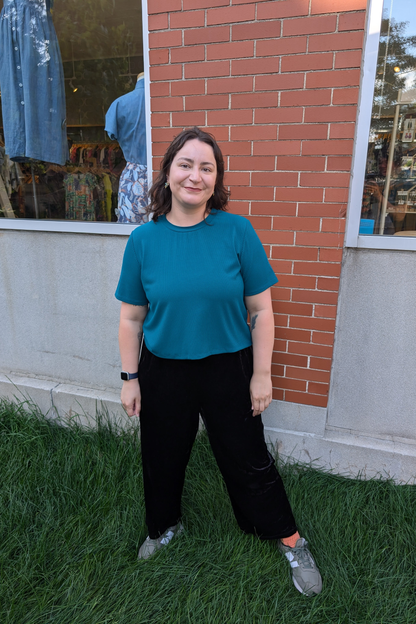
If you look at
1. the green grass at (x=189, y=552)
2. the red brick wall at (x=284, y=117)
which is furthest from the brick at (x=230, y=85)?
the green grass at (x=189, y=552)

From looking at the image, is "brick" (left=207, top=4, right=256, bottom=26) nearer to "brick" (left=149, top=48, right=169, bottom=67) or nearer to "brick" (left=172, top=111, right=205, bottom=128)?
"brick" (left=149, top=48, right=169, bottom=67)

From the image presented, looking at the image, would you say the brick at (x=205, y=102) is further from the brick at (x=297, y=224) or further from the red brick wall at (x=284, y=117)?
the brick at (x=297, y=224)

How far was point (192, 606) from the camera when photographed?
6.18ft

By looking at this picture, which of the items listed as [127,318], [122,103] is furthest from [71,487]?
[122,103]

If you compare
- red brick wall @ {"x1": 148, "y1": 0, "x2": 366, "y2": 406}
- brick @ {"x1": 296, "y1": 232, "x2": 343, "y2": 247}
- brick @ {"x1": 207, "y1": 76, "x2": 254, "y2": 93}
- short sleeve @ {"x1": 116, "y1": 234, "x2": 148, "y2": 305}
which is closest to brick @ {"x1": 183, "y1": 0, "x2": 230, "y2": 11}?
red brick wall @ {"x1": 148, "y1": 0, "x2": 366, "y2": 406}

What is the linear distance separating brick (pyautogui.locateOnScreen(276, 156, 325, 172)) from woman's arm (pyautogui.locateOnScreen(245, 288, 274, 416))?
89cm

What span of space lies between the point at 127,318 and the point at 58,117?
2.12 m

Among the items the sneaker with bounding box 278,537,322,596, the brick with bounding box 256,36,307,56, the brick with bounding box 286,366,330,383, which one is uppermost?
the brick with bounding box 256,36,307,56

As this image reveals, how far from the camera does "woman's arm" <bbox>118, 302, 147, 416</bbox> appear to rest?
6.33 feet

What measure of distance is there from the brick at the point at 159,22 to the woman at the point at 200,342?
114 cm

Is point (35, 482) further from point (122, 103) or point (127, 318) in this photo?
point (122, 103)

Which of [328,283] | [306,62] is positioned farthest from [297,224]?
[306,62]

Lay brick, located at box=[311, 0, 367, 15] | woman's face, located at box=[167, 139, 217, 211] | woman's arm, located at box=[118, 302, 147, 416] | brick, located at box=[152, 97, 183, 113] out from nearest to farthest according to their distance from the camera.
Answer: woman's face, located at box=[167, 139, 217, 211]
woman's arm, located at box=[118, 302, 147, 416]
brick, located at box=[311, 0, 367, 15]
brick, located at box=[152, 97, 183, 113]

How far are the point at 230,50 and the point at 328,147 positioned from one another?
2.50ft
